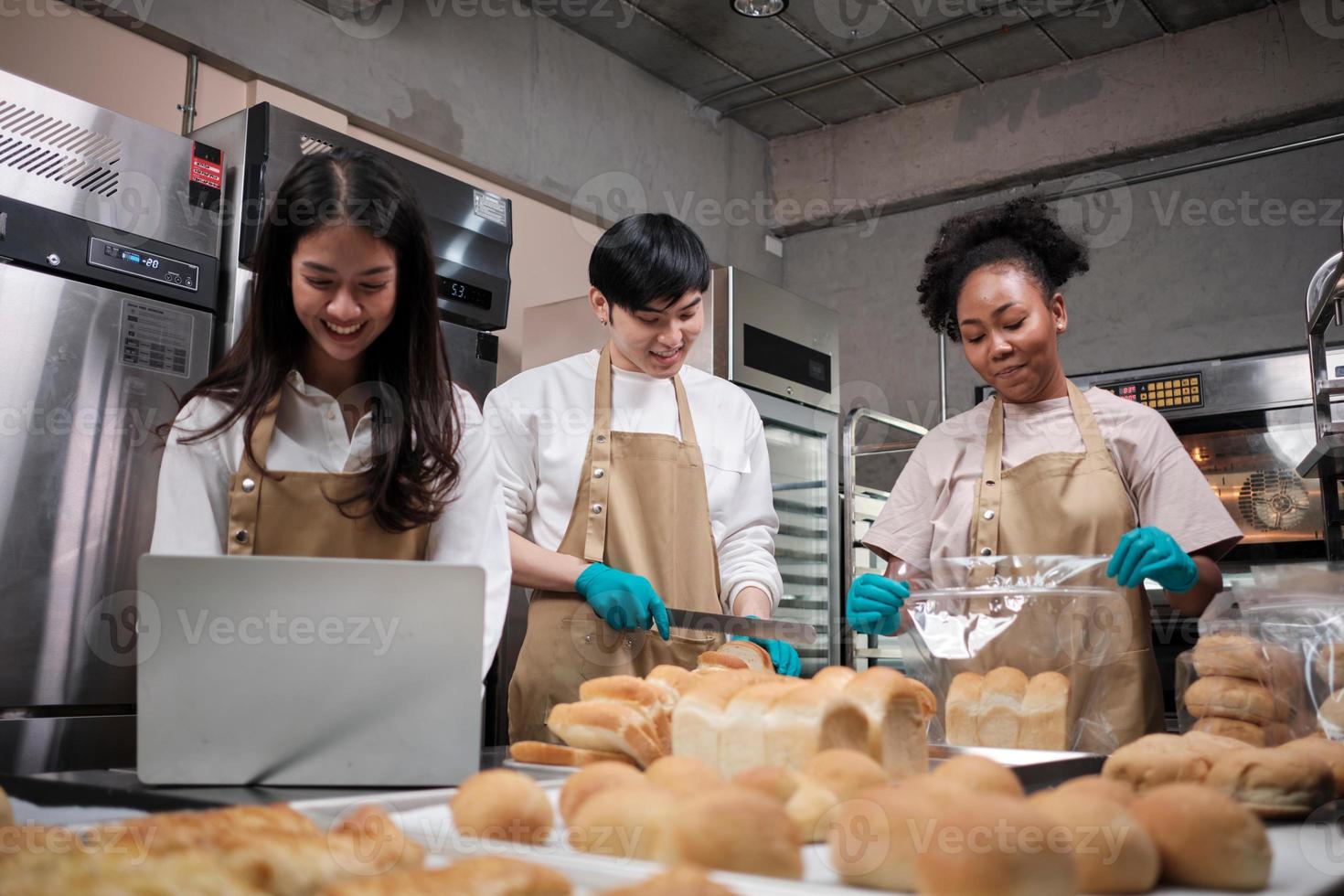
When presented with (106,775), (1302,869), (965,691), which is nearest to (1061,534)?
(965,691)

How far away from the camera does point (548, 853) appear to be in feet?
2.27

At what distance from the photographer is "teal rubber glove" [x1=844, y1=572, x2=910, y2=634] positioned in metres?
1.73

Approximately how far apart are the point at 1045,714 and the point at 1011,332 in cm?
85

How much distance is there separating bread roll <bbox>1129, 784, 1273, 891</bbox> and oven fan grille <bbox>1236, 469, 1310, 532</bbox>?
3229mm

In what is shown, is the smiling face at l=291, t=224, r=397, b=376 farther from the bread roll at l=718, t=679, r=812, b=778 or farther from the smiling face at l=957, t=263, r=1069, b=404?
the smiling face at l=957, t=263, r=1069, b=404

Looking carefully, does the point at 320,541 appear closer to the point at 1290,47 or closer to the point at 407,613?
the point at 407,613

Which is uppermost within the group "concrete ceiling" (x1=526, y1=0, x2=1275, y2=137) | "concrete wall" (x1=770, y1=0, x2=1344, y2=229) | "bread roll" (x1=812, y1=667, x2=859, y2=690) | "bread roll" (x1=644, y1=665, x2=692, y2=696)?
"concrete ceiling" (x1=526, y1=0, x2=1275, y2=137)

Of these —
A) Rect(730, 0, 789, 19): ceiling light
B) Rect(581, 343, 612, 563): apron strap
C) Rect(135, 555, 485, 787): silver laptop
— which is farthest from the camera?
Rect(730, 0, 789, 19): ceiling light

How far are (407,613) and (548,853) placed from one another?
277 millimetres

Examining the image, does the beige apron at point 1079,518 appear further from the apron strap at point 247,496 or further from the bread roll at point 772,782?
the apron strap at point 247,496

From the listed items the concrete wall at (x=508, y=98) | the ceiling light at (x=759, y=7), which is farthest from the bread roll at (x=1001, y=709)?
the ceiling light at (x=759, y=7)

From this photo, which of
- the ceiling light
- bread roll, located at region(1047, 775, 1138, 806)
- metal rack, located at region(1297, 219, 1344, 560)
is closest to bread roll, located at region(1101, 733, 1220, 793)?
bread roll, located at region(1047, 775, 1138, 806)

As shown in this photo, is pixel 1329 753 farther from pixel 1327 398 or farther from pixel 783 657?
pixel 1327 398

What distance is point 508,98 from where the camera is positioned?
4.24m
